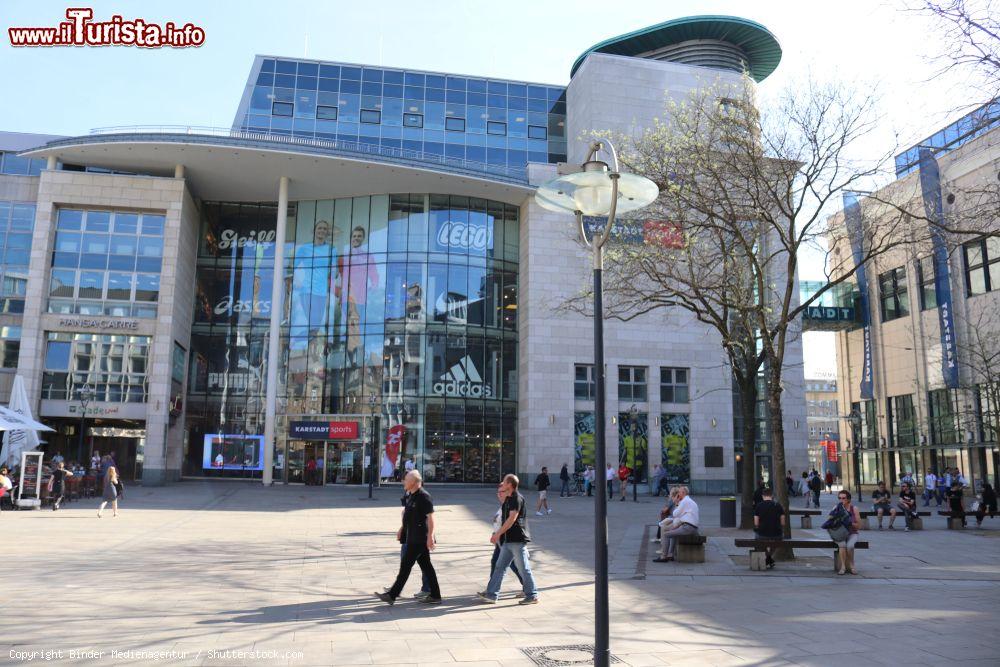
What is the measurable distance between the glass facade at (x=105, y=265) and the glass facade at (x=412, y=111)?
11.1 meters

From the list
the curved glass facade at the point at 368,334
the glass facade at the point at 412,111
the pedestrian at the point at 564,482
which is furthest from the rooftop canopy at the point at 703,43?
the pedestrian at the point at 564,482

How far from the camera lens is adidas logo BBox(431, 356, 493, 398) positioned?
130 feet

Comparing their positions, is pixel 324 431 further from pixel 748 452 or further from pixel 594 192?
pixel 594 192

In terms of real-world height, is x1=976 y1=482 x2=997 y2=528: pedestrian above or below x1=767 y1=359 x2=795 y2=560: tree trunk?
below

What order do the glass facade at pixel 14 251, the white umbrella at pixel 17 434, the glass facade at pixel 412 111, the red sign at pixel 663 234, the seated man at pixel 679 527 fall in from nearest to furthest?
the seated man at pixel 679 527, the red sign at pixel 663 234, the white umbrella at pixel 17 434, the glass facade at pixel 14 251, the glass facade at pixel 412 111

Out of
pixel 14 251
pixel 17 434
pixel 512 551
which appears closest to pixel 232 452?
pixel 14 251

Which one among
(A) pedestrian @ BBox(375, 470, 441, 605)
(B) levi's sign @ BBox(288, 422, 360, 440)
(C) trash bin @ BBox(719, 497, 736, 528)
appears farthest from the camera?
(B) levi's sign @ BBox(288, 422, 360, 440)

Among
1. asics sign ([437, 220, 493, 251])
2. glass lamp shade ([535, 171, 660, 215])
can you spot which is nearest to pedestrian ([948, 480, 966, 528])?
glass lamp shade ([535, 171, 660, 215])

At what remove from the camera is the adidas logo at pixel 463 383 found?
39594 millimetres

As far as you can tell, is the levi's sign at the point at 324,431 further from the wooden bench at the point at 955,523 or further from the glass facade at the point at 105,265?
the wooden bench at the point at 955,523

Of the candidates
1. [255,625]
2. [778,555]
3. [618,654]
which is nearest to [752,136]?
Answer: [778,555]

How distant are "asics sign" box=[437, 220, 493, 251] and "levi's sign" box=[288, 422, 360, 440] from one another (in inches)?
425

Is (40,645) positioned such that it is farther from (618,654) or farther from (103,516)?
(103,516)

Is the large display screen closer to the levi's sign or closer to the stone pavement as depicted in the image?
the levi's sign
